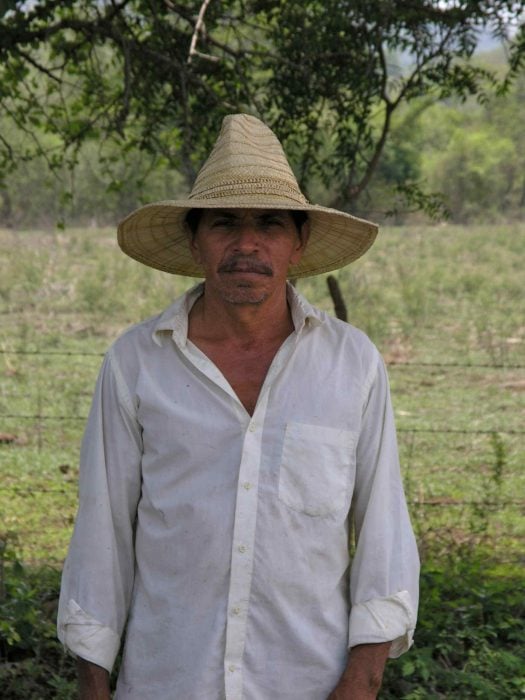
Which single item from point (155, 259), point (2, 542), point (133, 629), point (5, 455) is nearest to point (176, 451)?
point (133, 629)

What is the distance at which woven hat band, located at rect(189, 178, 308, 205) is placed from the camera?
7.34 ft

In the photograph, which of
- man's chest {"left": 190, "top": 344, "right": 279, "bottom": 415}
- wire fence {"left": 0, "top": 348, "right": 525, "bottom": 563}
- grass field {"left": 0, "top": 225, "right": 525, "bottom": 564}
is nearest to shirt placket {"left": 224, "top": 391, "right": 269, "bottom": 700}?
man's chest {"left": 190, "top": 344, "right": 279, "bottom": 415}

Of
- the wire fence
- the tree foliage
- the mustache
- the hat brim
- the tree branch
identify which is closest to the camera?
the mustache

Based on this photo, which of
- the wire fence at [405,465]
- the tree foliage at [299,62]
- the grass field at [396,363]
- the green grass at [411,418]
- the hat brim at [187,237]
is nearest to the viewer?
the hat brim at [187,237]

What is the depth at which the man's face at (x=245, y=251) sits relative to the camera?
87.8 inches

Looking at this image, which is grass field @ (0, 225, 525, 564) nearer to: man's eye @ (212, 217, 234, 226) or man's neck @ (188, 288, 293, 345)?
man's neck @ (188, 288, 293, 345)

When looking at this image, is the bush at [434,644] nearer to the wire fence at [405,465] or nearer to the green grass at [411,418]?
the green grass at [411,418]

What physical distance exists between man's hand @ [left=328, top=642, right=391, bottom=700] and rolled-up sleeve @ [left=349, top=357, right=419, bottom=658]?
0.03 metres

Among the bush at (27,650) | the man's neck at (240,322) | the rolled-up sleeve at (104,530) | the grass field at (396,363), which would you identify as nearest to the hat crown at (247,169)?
the man's neck at (240,322)

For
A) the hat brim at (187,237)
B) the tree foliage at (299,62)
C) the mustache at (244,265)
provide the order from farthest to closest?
the tree foliage at (299,62) < the hat brim at (187,237) < the mustache at (244,265)

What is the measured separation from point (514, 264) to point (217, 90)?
1336 cm

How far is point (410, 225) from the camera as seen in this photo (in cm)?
2588

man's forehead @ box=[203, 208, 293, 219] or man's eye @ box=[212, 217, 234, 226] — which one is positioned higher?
man's forehead @ box=[203, 208, 293, 219]

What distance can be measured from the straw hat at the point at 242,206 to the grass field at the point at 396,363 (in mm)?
1931
